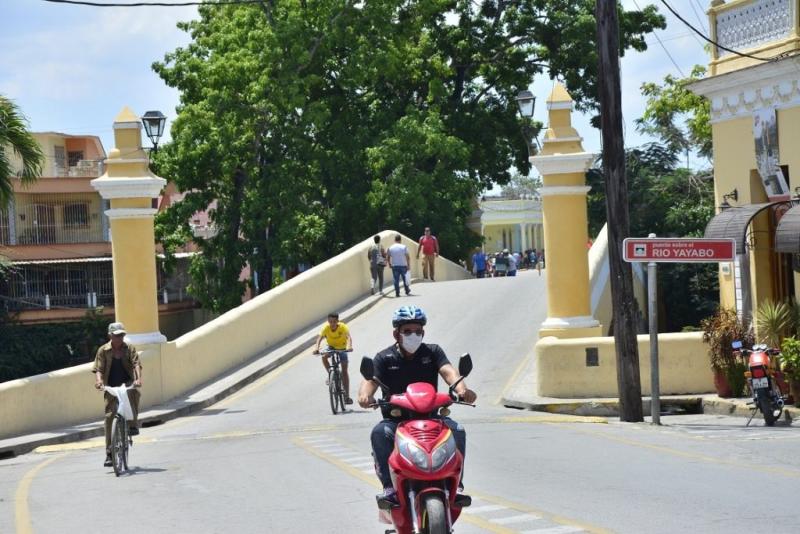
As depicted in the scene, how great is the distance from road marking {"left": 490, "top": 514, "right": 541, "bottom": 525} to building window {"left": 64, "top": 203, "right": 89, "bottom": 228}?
58.9 meters

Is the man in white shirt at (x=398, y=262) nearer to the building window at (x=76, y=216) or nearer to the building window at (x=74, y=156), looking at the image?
the building window at (x=76, y=216)

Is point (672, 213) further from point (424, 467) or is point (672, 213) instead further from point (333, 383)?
point (424, 467)

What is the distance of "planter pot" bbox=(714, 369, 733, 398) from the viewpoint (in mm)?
21109

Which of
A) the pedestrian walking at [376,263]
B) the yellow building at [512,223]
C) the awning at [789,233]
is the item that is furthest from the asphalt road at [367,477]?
the yellow building at [512,223]

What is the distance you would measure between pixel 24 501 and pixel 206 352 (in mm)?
13436

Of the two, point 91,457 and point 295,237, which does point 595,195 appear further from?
point 91,457

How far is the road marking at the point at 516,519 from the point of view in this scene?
33.4 ft

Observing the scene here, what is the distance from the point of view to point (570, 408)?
70.2 feet

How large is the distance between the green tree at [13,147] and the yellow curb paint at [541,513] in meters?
14.1

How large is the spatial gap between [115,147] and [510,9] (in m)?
27.4

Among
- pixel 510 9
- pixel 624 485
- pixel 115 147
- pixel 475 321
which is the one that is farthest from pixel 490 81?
pixel 624 485

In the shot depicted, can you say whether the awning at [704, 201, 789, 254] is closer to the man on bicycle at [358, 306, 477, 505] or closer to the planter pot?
the planter pot

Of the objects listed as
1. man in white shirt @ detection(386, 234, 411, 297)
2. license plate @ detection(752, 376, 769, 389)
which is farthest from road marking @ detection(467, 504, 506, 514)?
man in white shirt @ detection(386, 234, 411, 297)

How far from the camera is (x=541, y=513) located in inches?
414
